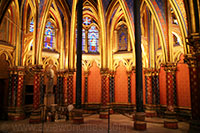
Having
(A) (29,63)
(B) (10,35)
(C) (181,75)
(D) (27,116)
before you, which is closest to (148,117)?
(C) (181,75)

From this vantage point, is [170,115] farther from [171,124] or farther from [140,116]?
[140,116]

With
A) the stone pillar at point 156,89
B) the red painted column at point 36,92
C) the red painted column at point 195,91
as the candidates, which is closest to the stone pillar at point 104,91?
the stone pillar at point 156,89

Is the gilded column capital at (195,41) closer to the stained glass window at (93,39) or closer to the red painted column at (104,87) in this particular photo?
the red painted column at (104,87)

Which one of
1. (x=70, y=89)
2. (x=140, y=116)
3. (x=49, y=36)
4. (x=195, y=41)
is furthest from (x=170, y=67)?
(x=49, y=36)

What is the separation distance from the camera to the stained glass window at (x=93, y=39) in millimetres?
20297

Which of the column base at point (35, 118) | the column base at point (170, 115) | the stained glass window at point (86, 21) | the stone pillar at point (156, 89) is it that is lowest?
the column base at point (35, 118)

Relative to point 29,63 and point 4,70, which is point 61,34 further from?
point 4,70

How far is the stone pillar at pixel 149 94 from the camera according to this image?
52.3 feet

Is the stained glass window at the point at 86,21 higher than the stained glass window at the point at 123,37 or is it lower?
higher

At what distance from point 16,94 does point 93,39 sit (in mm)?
9474

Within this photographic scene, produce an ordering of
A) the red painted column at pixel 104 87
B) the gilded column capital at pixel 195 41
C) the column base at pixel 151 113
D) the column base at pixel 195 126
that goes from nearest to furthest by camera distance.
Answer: the gilded column capital at pixel 195 41 < the column base at pixel 195 126 < the red painted column at pixel 104 87 < the column base at pixel 151 113

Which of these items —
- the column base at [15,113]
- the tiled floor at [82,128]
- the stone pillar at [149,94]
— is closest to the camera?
the tiled floor at [82,128]

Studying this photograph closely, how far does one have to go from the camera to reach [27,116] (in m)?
15.8

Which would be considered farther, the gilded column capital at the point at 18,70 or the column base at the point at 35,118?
the gilded column capital at the point at 18,70
